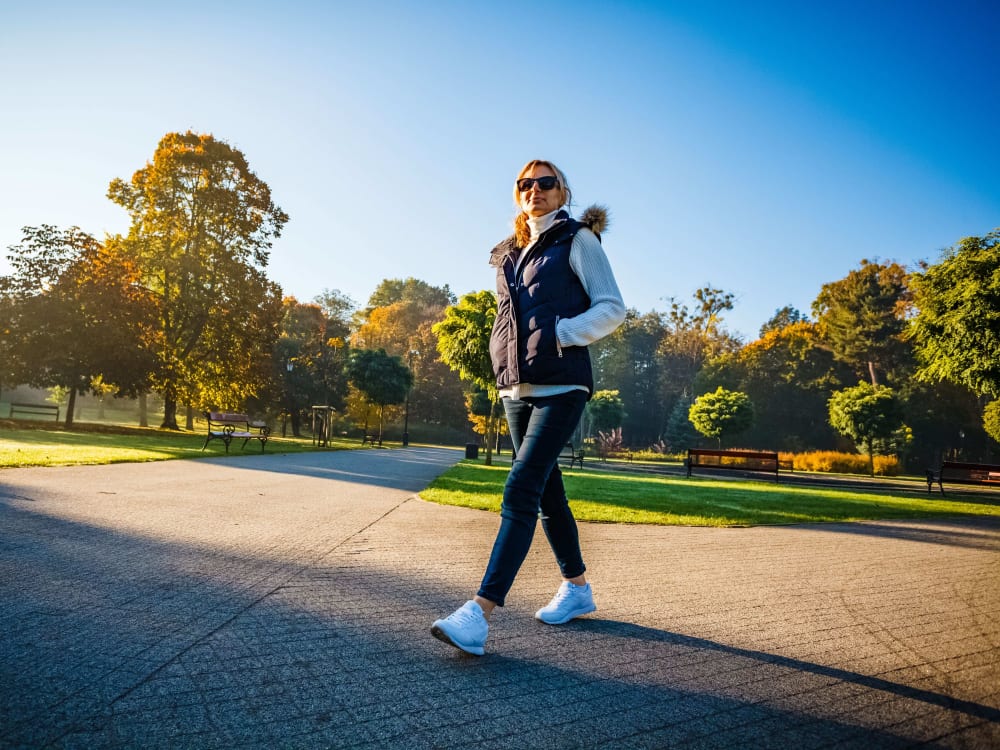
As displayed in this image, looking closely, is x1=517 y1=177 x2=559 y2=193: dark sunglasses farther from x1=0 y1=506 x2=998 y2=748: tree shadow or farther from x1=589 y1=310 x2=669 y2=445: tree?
x1=589 y1=310 x2=669 y2=445: tree

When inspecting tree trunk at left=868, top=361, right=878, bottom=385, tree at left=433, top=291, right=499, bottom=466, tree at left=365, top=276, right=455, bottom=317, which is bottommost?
tree at left=433, top=291, right=499, bottom=466

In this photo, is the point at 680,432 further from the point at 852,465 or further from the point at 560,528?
the point at 560,528

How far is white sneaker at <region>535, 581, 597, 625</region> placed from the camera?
2555 millimetres

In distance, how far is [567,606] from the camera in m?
2.60

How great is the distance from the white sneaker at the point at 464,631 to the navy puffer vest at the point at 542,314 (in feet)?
3.22

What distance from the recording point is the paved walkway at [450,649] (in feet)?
5.13

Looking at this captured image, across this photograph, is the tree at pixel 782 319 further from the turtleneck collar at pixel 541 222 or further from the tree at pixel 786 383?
the turtleneck collar at pixel 541 222

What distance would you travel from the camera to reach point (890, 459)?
29172 mm

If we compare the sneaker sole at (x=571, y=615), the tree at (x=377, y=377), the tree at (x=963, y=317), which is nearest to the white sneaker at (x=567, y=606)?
the sneaker sole at (x=571, y=615)

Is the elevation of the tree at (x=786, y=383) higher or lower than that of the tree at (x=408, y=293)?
lower

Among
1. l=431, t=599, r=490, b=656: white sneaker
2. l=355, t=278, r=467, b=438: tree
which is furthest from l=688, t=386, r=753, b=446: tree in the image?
l=431, t=599, r=490, b=656: white sneaker

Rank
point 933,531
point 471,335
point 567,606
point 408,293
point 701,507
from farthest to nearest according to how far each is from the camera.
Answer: point 408,293 < point 471,335 < point 701,507 < point 933,531 < point 567,606

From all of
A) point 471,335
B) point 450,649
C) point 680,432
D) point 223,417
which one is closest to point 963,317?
point 471,335

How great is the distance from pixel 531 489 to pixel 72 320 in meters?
25.5
